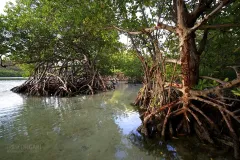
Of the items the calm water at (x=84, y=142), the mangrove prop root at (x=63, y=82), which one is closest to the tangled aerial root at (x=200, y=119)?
the calm water at (x=84, y=142)

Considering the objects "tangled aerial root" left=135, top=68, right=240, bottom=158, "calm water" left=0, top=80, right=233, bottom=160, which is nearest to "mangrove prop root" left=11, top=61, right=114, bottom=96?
"calm water" left=0, top=80, right=233, bottom=160

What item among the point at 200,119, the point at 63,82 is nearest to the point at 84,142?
the point at 200,119

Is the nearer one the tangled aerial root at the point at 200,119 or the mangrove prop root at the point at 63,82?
the tangled aerial root at the point at 200,119

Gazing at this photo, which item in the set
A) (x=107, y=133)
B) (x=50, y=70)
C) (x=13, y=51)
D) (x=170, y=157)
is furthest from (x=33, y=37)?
(x=170, y=157)

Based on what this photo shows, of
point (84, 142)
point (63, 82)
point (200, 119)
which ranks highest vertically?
point (63, 82)

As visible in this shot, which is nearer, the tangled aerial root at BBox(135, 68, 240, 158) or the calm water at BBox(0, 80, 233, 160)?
the calm water at BBox(0, 80, 233, 160)

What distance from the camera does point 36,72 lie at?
13.0m

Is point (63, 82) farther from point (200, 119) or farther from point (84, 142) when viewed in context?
point (200, 119)

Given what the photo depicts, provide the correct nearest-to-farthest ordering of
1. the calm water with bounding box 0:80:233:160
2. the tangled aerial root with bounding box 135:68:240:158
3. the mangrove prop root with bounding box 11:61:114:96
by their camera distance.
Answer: the calm water with bounding box 0:80:233:160, the tangled aerial root with bounding box 135:68:240:158, the mangrove prop root with bounding box 11:61:114:96

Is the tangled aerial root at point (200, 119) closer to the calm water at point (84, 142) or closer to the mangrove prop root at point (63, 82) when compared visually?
the calm water at point (84, 142)

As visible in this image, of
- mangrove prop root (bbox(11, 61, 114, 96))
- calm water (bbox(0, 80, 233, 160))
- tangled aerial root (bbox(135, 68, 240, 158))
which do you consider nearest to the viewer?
calm water (bbox(0, 80, 233, 160))

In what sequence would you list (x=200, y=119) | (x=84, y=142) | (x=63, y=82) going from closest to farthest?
(x=84, y=142), (x=200, y=119), (x=63, y=82)

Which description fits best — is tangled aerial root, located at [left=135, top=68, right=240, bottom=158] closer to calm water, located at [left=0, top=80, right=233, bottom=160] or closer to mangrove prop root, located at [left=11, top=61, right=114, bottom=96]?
calm water, located at [left=0, top=80, right=233, bottom=160]

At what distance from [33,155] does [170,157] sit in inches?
94.9
